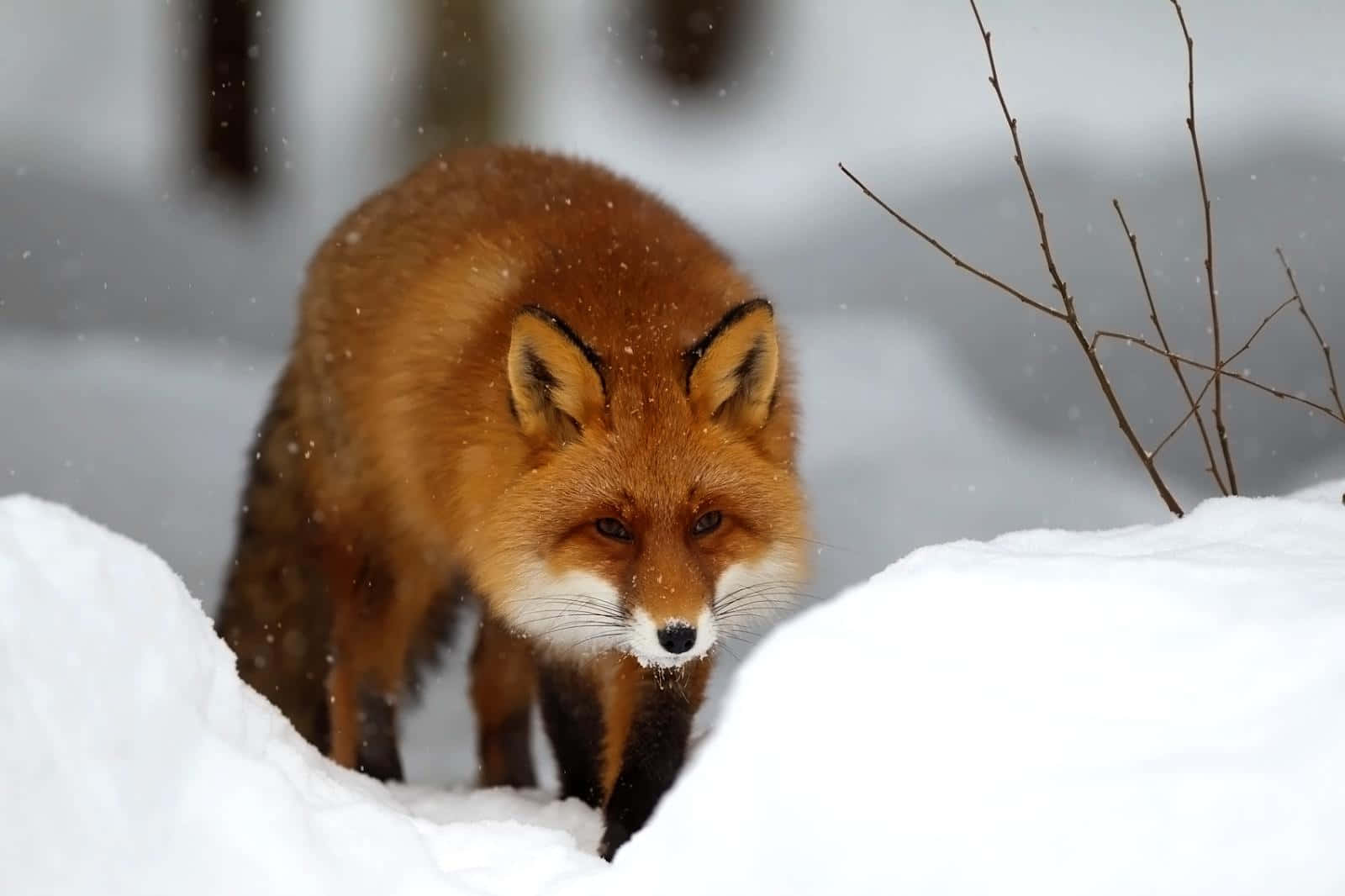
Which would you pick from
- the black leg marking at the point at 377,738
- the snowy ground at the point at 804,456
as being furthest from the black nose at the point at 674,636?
the snowy ground at the point at 804,456

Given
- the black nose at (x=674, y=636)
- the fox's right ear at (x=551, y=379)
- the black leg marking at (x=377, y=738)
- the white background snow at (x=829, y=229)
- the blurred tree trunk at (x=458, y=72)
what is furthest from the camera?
the blurred tree trunk at (x=458, y=72)

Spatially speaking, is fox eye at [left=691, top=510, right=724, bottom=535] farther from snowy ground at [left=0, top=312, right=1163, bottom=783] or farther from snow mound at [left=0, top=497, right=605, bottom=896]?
snowy ground at [left=0, top=312, right=1163, bottom=783]

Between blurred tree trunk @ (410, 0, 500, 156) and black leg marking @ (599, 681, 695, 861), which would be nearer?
black leg marking @ (599, 681, 695, 861)

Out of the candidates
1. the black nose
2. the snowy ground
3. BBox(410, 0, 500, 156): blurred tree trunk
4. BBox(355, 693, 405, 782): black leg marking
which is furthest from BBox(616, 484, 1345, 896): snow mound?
BBox(410, 0, 500, 156): blurred tree trunk

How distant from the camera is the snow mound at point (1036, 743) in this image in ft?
4.60

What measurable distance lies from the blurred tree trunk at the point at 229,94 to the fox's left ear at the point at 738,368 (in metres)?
5.49

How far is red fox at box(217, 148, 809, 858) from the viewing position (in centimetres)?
297

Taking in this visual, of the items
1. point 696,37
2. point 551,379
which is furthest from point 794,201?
point 551,379

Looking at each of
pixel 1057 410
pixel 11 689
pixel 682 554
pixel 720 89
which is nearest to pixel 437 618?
pixel 682 554

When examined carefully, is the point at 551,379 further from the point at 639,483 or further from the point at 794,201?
the point at 794,201

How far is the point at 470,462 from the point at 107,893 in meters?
1.71

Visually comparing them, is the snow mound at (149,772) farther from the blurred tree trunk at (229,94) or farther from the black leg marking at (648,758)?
the blurred tree trunk at (229,94)

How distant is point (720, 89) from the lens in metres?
8.31

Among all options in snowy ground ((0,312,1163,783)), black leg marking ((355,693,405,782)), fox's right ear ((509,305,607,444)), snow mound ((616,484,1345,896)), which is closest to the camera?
snow mound ((616,484,1345,896))
